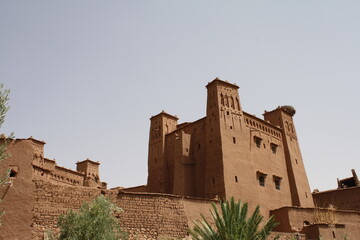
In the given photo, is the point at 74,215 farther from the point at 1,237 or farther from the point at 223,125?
the point at 223,125

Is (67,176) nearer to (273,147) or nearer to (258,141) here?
(258,141)

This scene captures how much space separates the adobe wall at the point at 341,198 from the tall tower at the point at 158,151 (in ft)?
47.1

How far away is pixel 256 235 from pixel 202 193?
11.1 m

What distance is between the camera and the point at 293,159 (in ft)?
105

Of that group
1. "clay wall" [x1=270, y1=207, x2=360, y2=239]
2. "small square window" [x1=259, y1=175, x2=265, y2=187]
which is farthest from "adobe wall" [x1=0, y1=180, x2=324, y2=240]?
"small square window" [x1=259, y1=175, x2=265, y2=187]

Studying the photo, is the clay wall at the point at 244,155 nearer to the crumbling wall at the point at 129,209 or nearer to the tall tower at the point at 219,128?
the tall tower at the point at 219,128

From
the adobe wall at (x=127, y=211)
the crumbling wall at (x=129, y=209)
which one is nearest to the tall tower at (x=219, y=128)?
the adobe wall at (x=127, y=211)

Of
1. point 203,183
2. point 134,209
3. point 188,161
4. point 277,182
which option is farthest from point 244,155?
point 134,209

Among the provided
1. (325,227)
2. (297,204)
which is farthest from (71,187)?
(297,204)

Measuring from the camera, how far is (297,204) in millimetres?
29391

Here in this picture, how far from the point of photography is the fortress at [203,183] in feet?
59.2

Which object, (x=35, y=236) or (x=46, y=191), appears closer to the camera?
(x=35, y=236)

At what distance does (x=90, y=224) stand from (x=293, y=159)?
21.2 m

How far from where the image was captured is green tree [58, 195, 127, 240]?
15.0 metres
